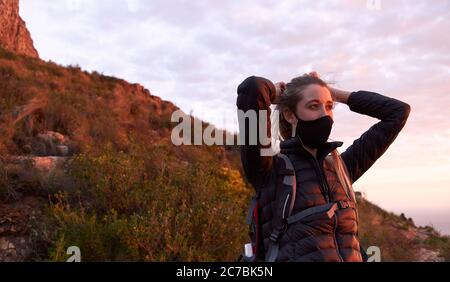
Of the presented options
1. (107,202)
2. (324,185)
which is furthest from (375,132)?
(107,202)

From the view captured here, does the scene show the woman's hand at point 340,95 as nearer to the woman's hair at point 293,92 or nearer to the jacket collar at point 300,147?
the woman's hair at point 293,92

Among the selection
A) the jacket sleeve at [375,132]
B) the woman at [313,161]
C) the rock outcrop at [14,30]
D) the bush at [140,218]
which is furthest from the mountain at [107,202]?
the rock outcrop at [14,30]

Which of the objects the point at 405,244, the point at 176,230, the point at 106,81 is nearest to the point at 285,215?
the point at 176,230

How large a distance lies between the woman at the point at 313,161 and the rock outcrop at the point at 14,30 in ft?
89.0

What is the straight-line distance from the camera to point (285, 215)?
6.35 feet

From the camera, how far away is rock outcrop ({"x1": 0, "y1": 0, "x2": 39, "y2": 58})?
26.7m

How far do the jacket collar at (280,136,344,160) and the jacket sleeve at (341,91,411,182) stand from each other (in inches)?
12.5

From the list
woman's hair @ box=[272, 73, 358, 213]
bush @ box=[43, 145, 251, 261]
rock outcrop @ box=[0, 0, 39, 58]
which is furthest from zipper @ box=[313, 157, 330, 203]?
rock outcrop @ box=[0, 0, 39, 58]

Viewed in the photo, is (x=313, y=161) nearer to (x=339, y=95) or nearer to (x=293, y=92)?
(x=293, y=92)

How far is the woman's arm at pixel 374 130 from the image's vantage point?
7.97 feet

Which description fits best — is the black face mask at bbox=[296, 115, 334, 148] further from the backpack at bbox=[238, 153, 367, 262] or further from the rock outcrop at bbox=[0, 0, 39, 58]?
the rock outcrop at bbox=[0, 0, 39, 58]

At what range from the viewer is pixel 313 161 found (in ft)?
6.97
